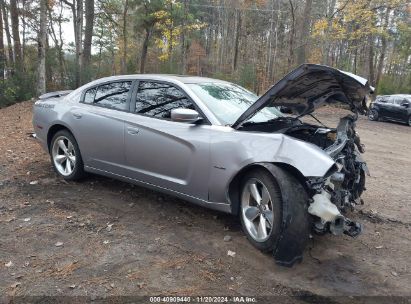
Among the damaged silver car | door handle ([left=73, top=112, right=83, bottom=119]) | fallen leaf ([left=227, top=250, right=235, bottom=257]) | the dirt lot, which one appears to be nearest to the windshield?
the damaged silver car

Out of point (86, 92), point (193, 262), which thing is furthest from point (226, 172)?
point (86, 92)

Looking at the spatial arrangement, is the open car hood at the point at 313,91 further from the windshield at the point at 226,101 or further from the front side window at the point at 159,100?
the front side window at the point at 159,100

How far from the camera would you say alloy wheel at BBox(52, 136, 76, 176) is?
5.78m

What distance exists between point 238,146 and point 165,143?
37.1 inches

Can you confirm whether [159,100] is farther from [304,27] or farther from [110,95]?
[304,27]

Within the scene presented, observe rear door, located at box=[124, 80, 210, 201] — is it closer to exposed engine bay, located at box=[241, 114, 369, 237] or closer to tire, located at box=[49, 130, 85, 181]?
exposed engine bay, located at box=[241, 114, 369, 237]

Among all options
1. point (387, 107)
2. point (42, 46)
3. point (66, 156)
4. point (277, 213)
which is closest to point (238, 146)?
point (277, 213)

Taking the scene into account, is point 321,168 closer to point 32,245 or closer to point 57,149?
point 32,245

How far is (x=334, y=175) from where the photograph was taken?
3.47 meters

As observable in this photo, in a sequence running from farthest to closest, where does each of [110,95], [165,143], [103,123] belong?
[110,95] → [103,123] → [165,143]

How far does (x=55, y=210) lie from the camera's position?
4812mm

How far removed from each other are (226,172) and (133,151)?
137 centimetres

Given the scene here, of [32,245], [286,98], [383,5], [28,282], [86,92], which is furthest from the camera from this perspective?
[383,5]

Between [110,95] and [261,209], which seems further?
[110,95]
